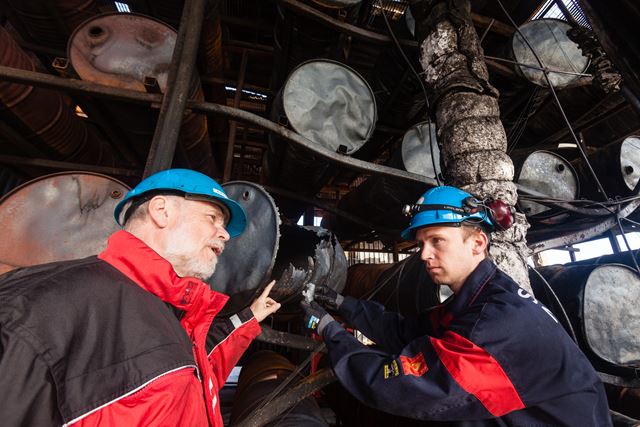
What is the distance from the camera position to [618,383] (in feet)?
8.05

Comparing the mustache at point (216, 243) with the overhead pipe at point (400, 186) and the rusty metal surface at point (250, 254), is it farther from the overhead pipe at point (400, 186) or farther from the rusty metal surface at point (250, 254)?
the overhead pipe at point (400, 186)

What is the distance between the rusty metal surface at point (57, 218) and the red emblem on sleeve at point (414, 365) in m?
2.02

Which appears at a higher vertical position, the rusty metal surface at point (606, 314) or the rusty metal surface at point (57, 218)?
the rusty metal surface at point (57, 218)

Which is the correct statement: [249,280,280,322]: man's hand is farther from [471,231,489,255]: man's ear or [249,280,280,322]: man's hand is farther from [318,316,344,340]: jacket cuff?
[471,231,489,255]: man's ear

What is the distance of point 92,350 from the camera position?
0.77 meters

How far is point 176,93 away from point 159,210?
119 centimetres

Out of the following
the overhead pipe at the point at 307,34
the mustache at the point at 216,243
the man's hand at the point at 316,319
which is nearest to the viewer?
the mustache at the point at 216,243

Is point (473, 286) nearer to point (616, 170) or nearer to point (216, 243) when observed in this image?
point (216, 243)

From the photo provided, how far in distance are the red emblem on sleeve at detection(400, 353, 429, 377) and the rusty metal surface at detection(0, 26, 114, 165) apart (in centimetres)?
344

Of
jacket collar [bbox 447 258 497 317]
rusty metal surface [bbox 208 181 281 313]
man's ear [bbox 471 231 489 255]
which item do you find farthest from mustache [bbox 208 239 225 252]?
man's ear [bbox 471 231 489 255]

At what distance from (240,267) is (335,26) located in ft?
8.35

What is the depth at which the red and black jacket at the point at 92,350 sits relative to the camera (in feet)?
2.25

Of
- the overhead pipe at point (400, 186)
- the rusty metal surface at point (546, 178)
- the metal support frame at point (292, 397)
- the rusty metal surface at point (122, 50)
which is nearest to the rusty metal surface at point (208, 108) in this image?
the rusty metal surface at point (122, 50)

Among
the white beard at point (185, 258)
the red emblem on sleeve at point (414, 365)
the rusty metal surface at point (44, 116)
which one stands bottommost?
the red emblem on sleeve at point (414, 365)
